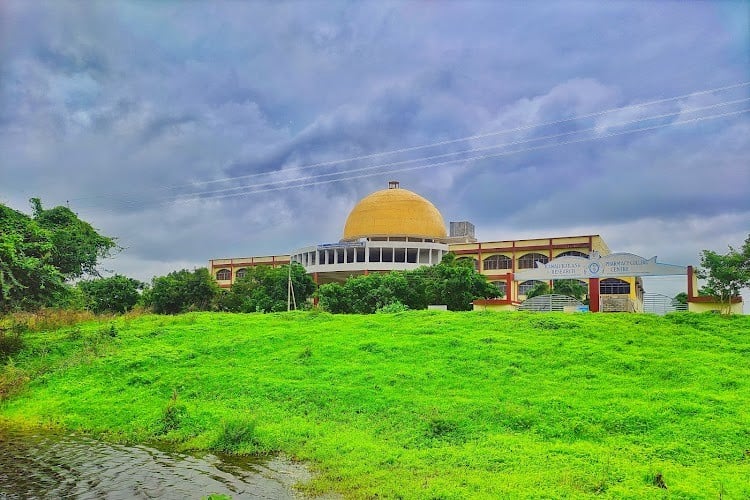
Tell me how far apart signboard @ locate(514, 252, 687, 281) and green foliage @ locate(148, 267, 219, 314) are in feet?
96.6

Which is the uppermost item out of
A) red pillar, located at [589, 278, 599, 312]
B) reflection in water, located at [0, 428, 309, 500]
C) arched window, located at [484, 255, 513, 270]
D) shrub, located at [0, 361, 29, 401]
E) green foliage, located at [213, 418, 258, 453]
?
→ arched window, located at [484, 255, 513, 270]

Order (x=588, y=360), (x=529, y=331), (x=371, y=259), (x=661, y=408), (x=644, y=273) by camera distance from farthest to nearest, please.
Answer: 1. (x=371, y=259)
2. (x=644, y=273)
3. (x=529, y=331)
4. (x=588, y=360)
5. (x=661, y=408)

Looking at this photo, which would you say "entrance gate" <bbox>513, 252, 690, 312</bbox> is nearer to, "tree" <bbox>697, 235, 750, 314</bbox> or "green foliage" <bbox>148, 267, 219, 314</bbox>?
"tree" <bbox>697, 235, 750, 314</bbox>

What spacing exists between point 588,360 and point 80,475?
1182cm

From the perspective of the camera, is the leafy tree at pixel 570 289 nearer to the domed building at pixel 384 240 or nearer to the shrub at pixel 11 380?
the domed building at pixel 384 240

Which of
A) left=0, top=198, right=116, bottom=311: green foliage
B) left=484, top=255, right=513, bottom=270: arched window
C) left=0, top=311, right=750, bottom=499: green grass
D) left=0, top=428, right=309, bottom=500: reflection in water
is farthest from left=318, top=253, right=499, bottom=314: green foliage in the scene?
left=0, top=428, right=309, bottom=500: reflection in water

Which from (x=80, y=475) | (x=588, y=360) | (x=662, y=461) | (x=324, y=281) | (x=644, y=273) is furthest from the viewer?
(x=324, y=281)

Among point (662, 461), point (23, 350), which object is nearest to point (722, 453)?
point (662, 461)

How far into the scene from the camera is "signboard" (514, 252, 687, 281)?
2536 cm

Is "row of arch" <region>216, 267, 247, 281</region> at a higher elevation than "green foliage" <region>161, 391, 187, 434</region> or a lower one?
higher

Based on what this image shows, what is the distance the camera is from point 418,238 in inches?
2197

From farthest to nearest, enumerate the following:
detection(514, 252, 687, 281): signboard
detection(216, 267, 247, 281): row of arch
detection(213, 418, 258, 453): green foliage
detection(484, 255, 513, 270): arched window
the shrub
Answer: detection(216, 267, 247, 281): row of arch
detection(484, 255, 513, 270): arched window
detection(514, 252, 687, 281): signboard
the shrub
detection(213, 418, 258, 453): green foliage

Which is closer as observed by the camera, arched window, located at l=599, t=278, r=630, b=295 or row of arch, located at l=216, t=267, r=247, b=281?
arched window, located at l=599, t=278, r=630, b=295

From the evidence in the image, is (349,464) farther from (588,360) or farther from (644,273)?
(644,273)
